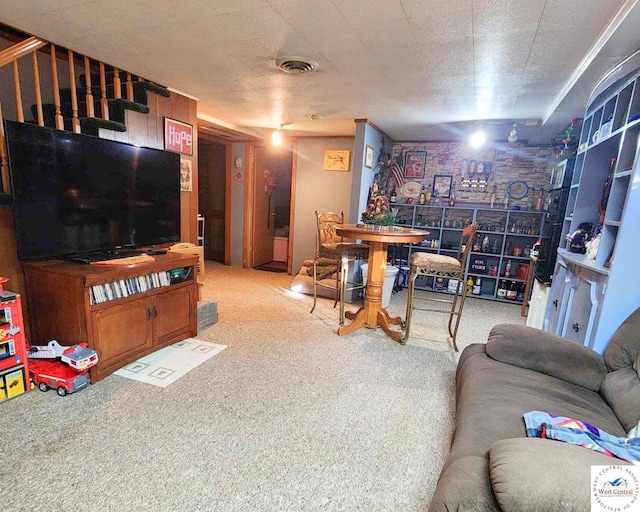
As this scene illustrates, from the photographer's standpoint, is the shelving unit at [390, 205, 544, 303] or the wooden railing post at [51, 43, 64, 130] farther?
the shelving unit at [390, 205, 544, 303]

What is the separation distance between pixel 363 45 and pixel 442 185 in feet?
11.2

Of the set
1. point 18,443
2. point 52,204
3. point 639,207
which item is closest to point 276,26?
point 52,204

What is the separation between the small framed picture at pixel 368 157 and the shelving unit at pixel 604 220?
2.11 metres

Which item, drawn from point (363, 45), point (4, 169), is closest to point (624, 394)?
point (363, 45)

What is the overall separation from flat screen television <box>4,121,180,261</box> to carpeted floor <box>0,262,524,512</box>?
0.96m

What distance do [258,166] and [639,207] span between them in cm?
501

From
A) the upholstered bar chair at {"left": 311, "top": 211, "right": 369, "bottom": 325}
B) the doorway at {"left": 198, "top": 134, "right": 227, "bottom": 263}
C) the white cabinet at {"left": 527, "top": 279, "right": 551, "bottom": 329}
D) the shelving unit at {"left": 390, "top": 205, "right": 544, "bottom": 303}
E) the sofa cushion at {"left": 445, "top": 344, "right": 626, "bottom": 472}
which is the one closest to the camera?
the sofa cushion at {"left": 445, "top": 344, "right": 626, "bottom": 472}

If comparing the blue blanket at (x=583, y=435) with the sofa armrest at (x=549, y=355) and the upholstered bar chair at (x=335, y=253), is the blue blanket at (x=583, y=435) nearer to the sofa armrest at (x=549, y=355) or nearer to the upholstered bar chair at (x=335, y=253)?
the sofa armrest at (x=549, y=355)

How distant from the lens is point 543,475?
88 centimetres

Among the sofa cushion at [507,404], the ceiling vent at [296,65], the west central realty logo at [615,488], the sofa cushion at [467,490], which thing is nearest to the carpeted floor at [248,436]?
the sofa cushion at [507,404]

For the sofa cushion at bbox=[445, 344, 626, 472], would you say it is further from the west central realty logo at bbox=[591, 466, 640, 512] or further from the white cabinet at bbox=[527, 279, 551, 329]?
the white cabinet at bbox=[527, 279, 551, 329]

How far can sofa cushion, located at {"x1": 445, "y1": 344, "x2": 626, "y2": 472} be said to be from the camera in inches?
49.9

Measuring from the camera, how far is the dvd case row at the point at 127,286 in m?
2.16

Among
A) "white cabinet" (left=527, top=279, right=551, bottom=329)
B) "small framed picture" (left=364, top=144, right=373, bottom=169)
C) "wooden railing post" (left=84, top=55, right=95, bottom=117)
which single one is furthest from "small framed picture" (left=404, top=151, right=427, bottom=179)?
"wooden railing post" (left=84, top=55, right=95, bottom=117)
